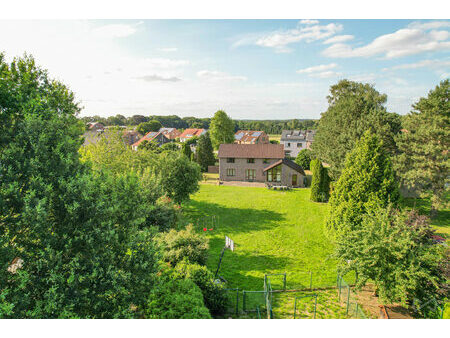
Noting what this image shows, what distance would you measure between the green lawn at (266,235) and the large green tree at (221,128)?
31.3 m

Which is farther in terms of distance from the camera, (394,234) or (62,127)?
(394,234)

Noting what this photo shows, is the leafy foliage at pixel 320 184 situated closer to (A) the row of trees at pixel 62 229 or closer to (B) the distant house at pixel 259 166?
(B) the distant house at pixel 259 166

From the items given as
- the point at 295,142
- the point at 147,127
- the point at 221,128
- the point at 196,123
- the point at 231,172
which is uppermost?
the point at 196,123

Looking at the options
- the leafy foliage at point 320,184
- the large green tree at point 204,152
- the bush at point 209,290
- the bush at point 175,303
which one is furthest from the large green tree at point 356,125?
the large green tree at point 204,152

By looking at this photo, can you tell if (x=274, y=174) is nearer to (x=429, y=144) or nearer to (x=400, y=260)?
(x=429, y=144)

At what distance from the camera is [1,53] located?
27.3 feet

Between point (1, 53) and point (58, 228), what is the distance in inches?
253

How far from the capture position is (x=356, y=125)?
87.4 feet

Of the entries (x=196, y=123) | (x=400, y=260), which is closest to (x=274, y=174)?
(x=400, y=260)

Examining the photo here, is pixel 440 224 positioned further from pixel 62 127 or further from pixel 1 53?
pixel 1 53

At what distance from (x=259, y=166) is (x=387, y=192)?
83.9ft

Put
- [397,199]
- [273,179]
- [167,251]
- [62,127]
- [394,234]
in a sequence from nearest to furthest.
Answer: [62,127]
[394,234]
[167,251]
[397,199]
[273,179]

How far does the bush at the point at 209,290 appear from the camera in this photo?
35.5 ft

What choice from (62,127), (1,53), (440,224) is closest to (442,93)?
(440,224)
